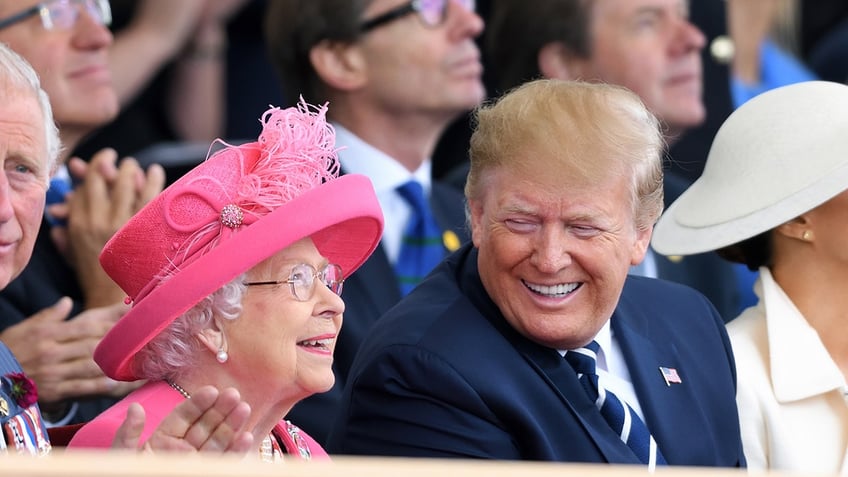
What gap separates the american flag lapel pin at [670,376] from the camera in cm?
310

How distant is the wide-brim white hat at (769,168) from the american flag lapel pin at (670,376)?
364 millimetres

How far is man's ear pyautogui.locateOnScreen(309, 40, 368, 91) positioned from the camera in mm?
4469

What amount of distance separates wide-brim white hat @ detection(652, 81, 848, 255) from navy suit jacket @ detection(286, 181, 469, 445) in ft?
2.67

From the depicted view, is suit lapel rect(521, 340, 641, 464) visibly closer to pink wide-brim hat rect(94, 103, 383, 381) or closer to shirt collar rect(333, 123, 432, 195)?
pink wide-brim hat rect(94, 103, 383, 381)

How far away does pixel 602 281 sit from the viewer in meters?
2.90

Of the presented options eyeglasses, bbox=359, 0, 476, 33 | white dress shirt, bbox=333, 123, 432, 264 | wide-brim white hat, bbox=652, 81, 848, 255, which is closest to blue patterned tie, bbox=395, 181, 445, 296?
white dress shirt, bbox=333, 123, 432, 264

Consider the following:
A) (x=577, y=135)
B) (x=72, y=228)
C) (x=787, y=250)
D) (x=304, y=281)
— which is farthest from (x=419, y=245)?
(x=304, y=281)

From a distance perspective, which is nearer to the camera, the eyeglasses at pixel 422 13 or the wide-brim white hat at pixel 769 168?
the wide-brim white hat at pixel 769 168

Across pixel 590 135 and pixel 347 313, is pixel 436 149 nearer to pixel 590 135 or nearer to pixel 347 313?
pixel 347 313

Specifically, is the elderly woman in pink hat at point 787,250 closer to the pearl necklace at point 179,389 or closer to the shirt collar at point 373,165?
the shirt collar at point 373,165

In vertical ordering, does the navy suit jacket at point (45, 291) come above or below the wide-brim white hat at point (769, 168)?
below

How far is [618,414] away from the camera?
2908 mm

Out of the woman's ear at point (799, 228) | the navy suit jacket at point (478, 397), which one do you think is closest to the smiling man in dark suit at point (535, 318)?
the navy suit jacket at point (478, 397)

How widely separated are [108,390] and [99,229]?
0.43 meters
